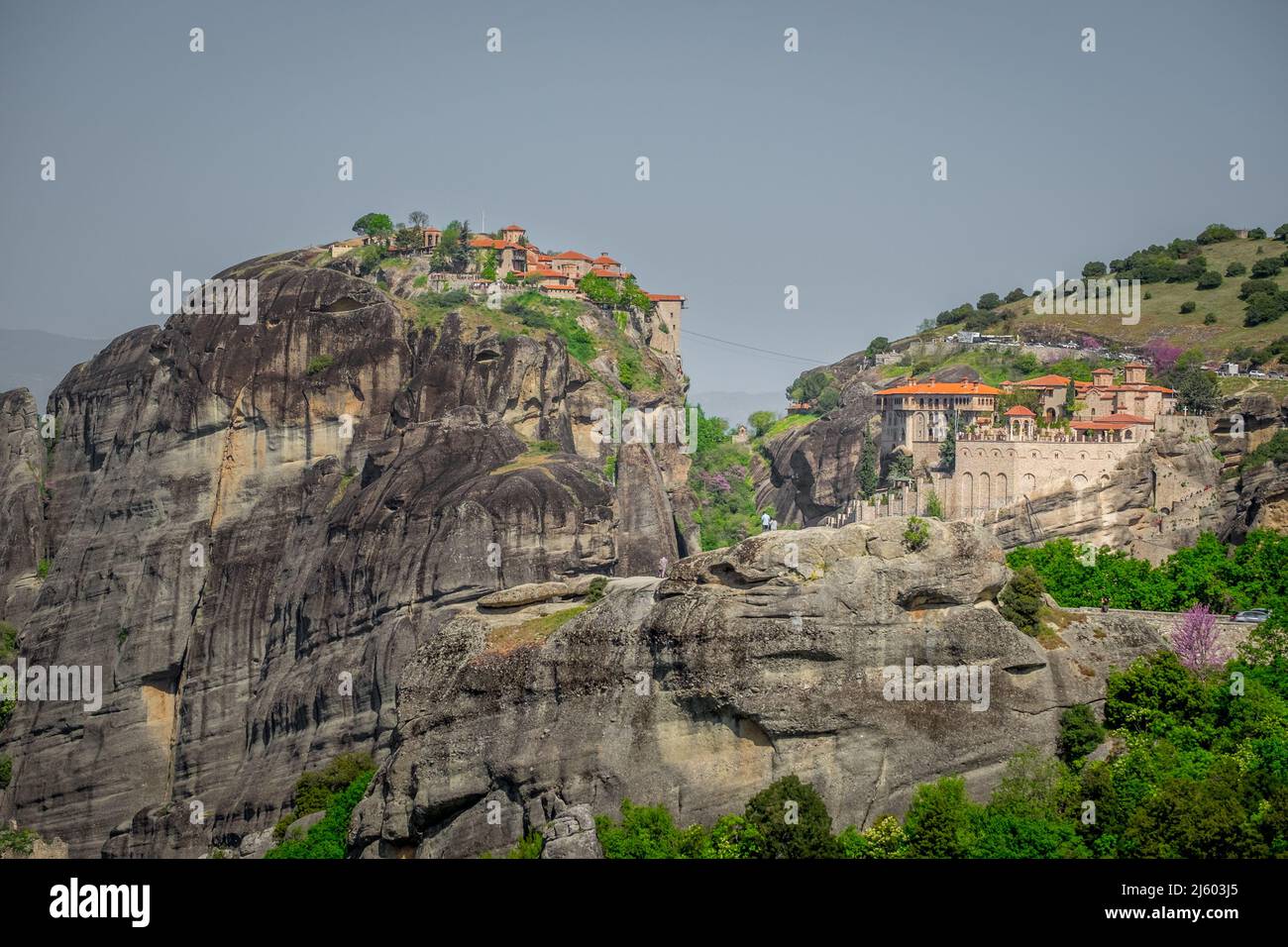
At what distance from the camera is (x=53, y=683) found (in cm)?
10469

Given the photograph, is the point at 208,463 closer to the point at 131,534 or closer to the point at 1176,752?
the point at 131,534

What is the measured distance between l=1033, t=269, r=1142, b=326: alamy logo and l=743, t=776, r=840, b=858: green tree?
8226cm

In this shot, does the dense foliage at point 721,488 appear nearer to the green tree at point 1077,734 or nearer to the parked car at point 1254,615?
the parked car at point 1254,615

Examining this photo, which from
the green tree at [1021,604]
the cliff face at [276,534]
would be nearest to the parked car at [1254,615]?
the green tree at [1021,604]

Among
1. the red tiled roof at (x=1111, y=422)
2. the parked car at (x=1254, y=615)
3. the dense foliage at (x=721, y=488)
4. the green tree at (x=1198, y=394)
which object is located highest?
the green tree at (x=1198, y=394)

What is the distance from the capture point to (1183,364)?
109312 mm

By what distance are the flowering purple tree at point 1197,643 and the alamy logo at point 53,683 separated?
6091cm

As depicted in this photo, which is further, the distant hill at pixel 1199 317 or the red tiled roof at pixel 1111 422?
the distant hill at pixel 1199 317

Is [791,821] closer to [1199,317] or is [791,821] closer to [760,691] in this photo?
[760,691]

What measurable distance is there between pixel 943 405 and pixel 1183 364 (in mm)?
13122
